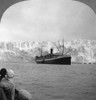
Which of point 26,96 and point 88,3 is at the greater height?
point 88,3

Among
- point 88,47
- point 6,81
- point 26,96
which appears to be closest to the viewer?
point 6,81

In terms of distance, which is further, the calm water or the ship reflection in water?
the ship reflection in water

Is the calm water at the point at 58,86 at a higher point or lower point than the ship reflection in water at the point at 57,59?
lower

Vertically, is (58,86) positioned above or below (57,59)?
below

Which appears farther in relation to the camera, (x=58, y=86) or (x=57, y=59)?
(x=57, y=59)

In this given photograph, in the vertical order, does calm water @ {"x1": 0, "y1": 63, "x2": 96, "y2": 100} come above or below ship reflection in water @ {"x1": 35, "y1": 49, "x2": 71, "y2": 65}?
below

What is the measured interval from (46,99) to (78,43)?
142761 mm

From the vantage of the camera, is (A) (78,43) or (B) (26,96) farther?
(A) (78,43)

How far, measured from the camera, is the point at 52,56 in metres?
50.7

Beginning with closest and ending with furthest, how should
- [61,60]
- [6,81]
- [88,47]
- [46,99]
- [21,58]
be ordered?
[6,81], [46,99], [61,60], [21,58], [88,47]

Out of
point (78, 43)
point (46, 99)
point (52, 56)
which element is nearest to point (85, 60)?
point (78, 43)

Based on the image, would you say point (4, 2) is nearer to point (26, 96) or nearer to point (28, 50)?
point (26, 96)

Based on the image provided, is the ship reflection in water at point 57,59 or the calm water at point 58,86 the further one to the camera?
the ship reflection in water at point 57,59

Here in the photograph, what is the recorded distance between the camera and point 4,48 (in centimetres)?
14888
